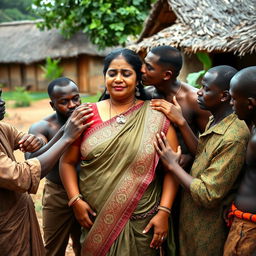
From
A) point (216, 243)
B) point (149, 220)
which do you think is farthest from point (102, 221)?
point (216, 243)

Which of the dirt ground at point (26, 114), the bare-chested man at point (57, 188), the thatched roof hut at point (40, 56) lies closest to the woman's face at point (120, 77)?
the bare-chested man at point (57, 188)

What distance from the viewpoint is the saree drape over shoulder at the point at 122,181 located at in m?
2.03

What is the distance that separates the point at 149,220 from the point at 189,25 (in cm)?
519

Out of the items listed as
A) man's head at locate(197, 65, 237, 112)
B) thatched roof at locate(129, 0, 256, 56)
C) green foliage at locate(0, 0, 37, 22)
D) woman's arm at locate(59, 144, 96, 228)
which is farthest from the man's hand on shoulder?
green foliage at locate(0, 0, 37, 22)

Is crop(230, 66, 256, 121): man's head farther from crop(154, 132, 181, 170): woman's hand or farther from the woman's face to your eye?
the woman's face

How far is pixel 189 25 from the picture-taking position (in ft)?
21.2

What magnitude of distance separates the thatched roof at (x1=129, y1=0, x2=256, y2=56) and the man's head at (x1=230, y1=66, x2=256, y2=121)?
13.1ft

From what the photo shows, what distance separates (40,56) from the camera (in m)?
18.8

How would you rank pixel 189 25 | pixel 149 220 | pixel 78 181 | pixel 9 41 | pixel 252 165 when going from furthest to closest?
pixel 9 41 < pixel 189 25 < pixel 78 181 < pixel 149 220 < pixel 252 165

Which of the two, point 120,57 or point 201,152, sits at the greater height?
point 120,57

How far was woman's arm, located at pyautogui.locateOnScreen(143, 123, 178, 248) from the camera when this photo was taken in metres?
2.06

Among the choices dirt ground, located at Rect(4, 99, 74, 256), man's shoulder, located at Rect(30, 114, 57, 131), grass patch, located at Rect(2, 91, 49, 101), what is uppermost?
man's shoulder, located at Rect(30, 114, 57, 131)

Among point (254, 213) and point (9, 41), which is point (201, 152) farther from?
point (9, 41)

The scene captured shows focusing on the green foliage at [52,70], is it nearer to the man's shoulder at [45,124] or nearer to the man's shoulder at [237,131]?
the man's shoulder at [45,124]
